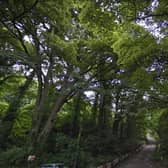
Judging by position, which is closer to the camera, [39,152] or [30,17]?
[30,17]

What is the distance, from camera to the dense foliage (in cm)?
818

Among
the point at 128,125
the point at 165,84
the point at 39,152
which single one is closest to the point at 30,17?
the point at 165,84

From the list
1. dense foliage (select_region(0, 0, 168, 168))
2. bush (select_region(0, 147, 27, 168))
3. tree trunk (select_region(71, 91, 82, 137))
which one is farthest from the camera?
tree trunk (select_region(71, 91, 82, 137))

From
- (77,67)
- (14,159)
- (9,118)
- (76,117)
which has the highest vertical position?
(77,67)

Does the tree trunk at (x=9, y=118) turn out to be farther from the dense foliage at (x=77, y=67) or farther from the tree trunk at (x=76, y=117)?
the tree trunk at (x=76, y=117)

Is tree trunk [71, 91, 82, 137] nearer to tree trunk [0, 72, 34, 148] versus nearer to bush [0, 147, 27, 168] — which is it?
tree trunk [0, 72, 34, 148]

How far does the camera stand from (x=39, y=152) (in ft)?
49.2

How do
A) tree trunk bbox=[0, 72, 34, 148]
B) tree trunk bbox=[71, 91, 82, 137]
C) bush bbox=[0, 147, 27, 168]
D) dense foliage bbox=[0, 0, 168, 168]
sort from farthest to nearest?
tree trunk bbox=[71, 91, 82, 137] → tree trunk bbox=[0, 72, 34, 148] → bush bbox=[0, 147, 27, 168] → dense foliage bbox=[0, 0, 168, 168]

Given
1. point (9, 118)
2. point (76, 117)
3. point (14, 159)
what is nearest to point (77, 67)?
point (76, 117)

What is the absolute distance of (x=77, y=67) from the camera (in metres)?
16.7

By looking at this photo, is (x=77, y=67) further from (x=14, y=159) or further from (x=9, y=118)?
(x=14, y=159)

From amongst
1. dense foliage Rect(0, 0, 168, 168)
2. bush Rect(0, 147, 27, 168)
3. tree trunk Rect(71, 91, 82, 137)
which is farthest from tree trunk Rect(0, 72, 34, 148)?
tree trunk Rect(71, 91, 82, 137)

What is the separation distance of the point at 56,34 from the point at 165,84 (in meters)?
6.93

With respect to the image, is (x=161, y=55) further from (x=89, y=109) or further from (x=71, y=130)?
(x=89, y=109)
